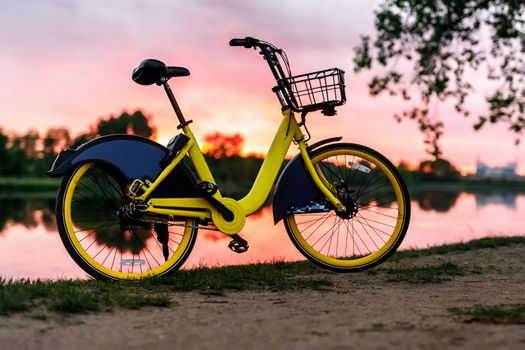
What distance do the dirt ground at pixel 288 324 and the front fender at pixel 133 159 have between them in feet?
3.00

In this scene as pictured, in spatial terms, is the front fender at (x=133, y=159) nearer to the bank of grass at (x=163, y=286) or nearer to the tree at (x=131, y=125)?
the bank of grass at (x=163, y=286)

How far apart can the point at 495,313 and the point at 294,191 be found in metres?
1.98

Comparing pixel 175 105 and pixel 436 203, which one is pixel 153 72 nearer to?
pixel 175 105

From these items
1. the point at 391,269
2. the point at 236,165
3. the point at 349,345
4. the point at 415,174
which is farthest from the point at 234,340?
the point at 415,174

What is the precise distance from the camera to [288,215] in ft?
16.3

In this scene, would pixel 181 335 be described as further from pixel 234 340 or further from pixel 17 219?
pixel 17 219

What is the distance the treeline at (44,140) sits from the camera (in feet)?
169

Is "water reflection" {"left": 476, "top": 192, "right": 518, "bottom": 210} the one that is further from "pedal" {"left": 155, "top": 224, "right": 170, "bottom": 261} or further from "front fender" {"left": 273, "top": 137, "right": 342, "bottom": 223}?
"pedal" {"left": 155, "top": 224, "right": 170, "bottom": 261}

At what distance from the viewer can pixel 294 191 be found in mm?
4926

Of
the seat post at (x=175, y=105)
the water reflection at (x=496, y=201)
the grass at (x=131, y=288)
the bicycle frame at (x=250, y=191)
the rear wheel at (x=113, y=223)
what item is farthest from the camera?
the water reflection at (x=496, y=201)

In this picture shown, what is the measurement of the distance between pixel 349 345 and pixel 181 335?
35.0 inches

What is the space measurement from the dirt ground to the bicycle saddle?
1.75 meters

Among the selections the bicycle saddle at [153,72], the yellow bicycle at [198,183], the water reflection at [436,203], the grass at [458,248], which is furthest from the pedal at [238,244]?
the water reflection at [436,203]

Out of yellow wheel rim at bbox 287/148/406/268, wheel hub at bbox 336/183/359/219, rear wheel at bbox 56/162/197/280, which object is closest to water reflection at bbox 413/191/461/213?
yellow wheel rim at bbox 287/148/406/268
